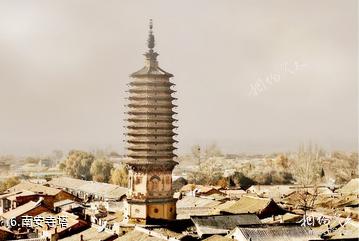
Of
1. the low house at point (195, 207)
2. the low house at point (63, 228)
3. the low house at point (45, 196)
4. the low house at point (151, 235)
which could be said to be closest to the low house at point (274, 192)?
the low house at point (195, 207)

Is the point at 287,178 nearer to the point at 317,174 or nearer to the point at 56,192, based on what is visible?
the point at 317,174

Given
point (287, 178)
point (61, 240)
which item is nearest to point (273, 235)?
point (61, 240)

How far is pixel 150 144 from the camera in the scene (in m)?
38.6

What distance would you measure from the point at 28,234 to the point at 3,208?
15842 millimetres

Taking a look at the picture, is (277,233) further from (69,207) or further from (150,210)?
(69,207)

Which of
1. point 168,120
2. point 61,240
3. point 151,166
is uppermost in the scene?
point 168,120

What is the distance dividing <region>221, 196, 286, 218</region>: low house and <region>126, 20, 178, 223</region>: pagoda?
25.8 feet

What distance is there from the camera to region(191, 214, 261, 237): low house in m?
37.0

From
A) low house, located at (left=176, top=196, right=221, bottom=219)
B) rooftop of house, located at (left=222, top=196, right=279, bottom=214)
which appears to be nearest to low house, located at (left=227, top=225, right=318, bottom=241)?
rooftop of house, located at (left=222, top=196, right=279, bottom=214)

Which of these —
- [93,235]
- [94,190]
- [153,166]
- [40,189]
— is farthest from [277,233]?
[94,190]

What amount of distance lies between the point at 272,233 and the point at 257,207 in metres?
11.5

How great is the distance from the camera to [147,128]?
38.8 m

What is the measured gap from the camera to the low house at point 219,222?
121 ft

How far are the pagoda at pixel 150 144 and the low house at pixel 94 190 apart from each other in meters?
Result: 23.6
